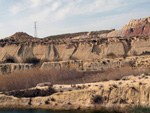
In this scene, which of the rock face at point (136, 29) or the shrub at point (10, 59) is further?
the rock face at point (136, 29)

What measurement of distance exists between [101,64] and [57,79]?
11.3 metres

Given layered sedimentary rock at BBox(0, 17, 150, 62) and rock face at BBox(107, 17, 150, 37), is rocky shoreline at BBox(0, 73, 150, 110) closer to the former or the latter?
layered sedimentary rock at BBox(0, 17, 150, 62)

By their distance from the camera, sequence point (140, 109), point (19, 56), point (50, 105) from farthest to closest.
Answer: point (19, 56) → point (50, 105) → point (140, 109)

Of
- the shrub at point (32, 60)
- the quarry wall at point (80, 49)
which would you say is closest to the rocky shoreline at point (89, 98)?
the shrub at point (32, 60)

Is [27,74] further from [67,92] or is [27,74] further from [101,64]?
[101,64]

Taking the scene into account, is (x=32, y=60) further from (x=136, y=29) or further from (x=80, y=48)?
(x=136, y=29)

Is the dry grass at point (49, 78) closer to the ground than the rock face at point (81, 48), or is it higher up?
closer to the ground

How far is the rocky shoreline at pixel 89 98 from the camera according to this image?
1909 cm

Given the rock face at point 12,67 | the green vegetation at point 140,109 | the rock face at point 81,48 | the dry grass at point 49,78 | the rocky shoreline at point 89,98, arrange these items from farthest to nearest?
the rock face at point 81,48 → the rock face at point 12,67 → the dry grass at point 49,78 → the rocky shoreline at point 89,98 → the green vegetation at point 140,109

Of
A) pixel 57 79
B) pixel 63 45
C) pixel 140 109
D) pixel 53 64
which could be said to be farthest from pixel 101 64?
pixel 140 109

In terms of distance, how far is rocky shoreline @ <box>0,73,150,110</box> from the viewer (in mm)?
19094

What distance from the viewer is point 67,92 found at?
71.0 ft

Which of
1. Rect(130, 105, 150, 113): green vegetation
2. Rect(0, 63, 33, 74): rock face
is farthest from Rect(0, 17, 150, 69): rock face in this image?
Rect(130, 105, 150, 113): green vegetation

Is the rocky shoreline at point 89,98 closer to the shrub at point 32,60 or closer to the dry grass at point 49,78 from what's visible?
the dry grass at point 49,78
